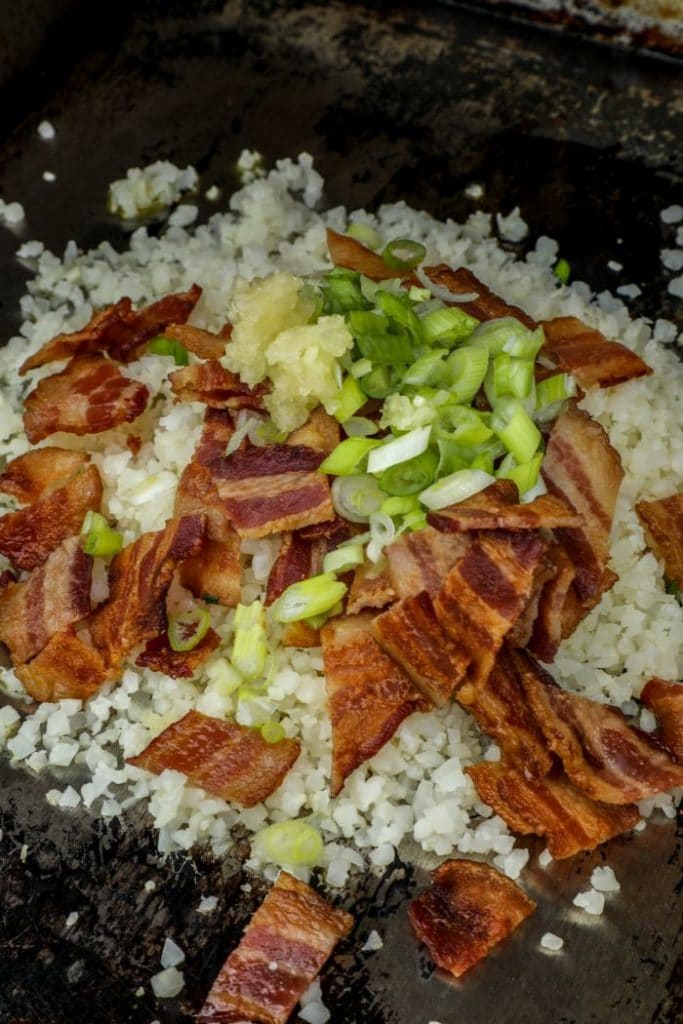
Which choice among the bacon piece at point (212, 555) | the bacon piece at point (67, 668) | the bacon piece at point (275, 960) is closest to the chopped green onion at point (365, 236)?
the bacon piece at point (212, 555)

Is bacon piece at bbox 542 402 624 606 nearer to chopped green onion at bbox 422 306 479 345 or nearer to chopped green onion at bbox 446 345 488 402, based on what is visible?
chopped green onion at bbox 446 345 488 402

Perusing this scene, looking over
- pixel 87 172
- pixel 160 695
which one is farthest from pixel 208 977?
pixel 87 172

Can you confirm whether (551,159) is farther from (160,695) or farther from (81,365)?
(160,695)

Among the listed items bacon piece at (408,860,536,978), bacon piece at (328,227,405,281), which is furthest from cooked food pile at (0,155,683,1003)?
bacon piece at (328,227,405,281)

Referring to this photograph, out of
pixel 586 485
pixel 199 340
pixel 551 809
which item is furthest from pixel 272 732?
pixel 199 340

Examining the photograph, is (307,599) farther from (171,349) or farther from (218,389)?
(171,349)
